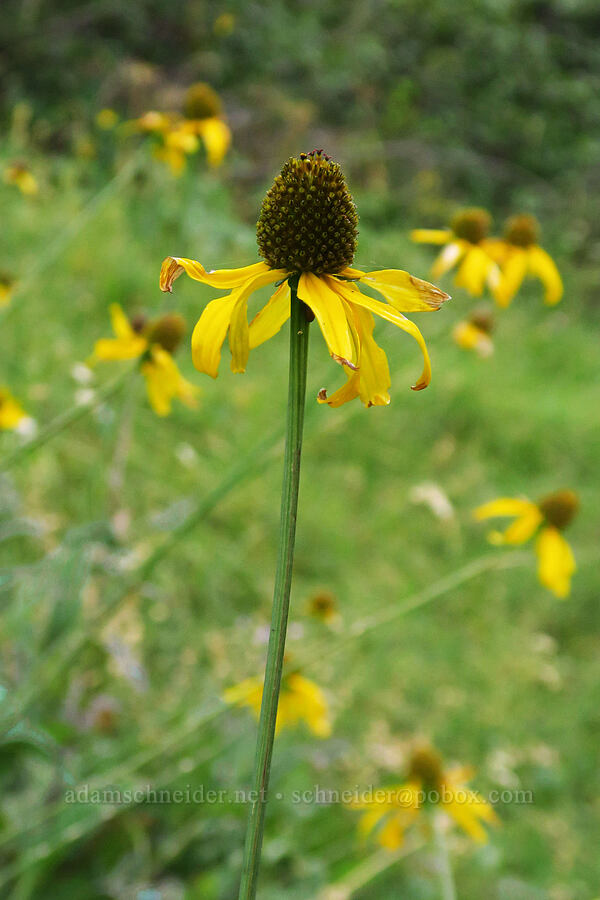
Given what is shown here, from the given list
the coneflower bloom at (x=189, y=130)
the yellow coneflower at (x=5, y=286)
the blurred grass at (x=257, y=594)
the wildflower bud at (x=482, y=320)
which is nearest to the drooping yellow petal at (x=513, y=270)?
the blurred grass at (x=257, y=594)

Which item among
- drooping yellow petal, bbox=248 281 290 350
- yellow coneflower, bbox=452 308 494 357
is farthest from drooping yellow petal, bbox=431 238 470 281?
drooping yellow petal, bbox=248 281 290 350

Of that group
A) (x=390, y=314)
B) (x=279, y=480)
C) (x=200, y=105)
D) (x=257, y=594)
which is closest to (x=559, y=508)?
(x=390, y=314)

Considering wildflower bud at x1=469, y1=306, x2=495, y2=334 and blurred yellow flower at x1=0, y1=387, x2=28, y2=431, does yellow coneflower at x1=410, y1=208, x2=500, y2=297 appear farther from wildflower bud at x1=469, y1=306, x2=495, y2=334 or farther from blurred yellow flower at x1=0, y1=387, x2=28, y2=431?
blurred yellow flower at x1=0, y1=387, x2=28, y2=431

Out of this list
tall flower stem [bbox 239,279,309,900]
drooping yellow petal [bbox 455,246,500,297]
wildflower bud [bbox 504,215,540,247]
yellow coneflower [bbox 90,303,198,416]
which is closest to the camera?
tall flower stem [bbox 239,279,309,900]

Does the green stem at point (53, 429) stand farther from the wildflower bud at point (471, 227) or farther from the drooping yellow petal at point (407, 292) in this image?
the wildflower bud at point (471, 227)

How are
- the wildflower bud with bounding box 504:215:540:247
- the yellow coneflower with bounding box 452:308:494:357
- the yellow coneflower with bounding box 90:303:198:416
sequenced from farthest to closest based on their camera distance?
the yellow coneflower with bounding box 452:308:494:357, the wildflower bud with bounding box 504:215:540:247, the yellow coneflower with bounding box 90:303:198:416

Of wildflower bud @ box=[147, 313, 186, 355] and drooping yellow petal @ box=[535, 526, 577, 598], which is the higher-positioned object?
wildflower bud @ box=[147, 313, 186, 355]
